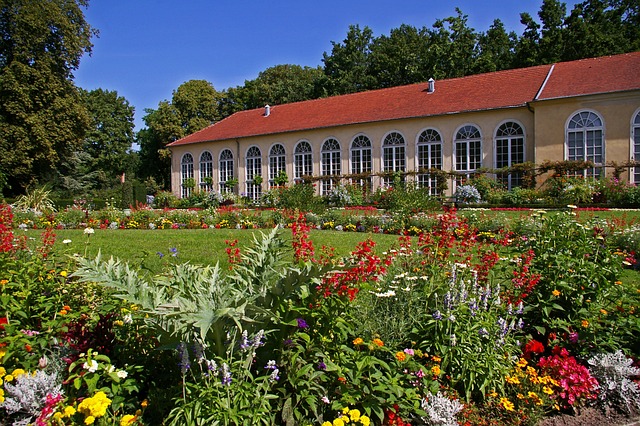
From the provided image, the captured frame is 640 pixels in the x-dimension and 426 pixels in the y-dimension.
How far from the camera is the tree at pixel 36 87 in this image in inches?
1164

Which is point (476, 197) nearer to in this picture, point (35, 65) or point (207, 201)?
point (207, 201)

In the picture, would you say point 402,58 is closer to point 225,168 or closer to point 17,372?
point 225,168

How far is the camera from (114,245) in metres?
9.84

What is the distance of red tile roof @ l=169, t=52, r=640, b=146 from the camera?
21281 mm

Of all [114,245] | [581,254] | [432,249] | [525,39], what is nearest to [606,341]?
[581,254]

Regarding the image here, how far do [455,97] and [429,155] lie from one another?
3.14 m

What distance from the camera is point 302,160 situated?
2878 centimetres

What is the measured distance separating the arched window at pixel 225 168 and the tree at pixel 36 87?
955 centimetres

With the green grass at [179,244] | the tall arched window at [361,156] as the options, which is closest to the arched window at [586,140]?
the tall arched window at [361,156]

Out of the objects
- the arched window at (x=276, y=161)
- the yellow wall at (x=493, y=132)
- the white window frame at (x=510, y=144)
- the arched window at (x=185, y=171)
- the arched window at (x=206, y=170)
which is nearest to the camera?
the yellow wall at (x=493, y=132)

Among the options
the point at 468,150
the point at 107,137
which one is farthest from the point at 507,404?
the point at 107,137

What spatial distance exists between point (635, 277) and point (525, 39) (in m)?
31.4

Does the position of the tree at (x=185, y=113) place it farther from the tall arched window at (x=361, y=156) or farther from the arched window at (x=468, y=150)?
the arched window at (x=468, y=150)

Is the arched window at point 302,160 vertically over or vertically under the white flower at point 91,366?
over
